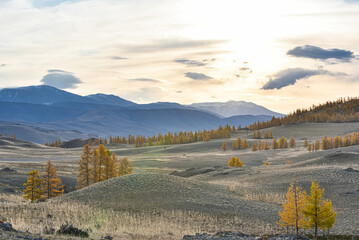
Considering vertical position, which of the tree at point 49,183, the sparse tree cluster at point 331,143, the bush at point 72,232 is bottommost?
the tree at point 49,183

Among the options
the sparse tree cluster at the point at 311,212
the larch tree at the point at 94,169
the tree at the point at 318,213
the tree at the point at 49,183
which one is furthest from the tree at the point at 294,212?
the larch tree at the point at 94,169

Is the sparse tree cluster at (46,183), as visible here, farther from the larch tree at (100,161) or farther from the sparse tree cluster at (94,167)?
the larch tree at (100,161)

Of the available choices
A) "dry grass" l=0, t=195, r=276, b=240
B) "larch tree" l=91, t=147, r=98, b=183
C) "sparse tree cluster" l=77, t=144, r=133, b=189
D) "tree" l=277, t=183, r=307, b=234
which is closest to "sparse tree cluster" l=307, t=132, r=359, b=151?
"sparse tree cluster" l=77, t=144, r=133, b=189

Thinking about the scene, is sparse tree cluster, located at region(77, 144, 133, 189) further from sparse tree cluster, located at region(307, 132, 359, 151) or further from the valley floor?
sparse tree cluster, located at region(307, 132, 359, 151)

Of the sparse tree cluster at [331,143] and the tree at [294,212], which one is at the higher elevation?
the sparse tree cluster at [331,143]

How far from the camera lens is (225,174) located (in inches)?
2618

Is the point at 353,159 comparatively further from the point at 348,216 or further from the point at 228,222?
the point at 228,222

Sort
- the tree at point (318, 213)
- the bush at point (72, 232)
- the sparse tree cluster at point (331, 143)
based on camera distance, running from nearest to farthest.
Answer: the bush at point (72, 232) < the tree at point (318, 213) < the sparse tree cluster at point (331, 143)

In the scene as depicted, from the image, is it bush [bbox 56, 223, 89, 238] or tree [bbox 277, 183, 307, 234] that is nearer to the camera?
bush [bbox 56, 223, 89, 238]

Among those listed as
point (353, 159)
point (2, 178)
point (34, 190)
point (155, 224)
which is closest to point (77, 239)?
point (155, 224)

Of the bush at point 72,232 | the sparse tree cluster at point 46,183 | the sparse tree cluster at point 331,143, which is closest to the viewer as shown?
the bush at point 72,232

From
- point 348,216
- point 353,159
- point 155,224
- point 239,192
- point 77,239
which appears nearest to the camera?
point 77,239

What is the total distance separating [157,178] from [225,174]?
27463mm

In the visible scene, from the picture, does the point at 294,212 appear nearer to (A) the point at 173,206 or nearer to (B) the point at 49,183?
(A) the point at 173,206
